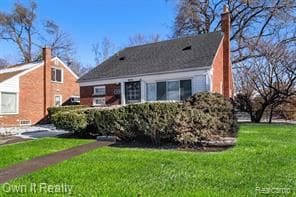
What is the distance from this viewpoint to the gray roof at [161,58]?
69.9 feet

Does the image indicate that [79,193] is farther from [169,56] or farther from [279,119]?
[279,119]

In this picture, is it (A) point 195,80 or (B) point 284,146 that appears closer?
(B) point 284,146

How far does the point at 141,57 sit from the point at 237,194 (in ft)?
66.7

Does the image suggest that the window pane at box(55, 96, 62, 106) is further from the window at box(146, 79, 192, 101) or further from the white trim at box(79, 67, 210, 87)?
the window at box(146, 79, 192, 101)

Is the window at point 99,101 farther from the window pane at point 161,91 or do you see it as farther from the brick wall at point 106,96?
the window pane at point 161,91

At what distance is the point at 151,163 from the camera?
26.8 feet

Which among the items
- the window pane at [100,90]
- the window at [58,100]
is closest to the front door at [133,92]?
the window pane at [100,90]

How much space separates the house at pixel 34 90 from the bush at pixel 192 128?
1929cm

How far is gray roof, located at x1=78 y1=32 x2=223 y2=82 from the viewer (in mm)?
21312

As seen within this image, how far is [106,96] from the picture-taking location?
24.5 m

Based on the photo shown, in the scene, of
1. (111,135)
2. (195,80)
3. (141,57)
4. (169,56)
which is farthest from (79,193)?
(141,57)

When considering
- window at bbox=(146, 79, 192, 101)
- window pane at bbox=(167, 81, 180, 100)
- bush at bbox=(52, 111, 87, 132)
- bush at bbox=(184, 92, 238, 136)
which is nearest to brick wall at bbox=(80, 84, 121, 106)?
window at bbox=(146, 79, 192, 101)

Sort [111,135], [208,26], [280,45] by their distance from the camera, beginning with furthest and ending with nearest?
[208,26]
[280,45]
[111,135]

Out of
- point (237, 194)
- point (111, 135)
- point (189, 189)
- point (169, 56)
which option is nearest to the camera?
point (237, 194)
